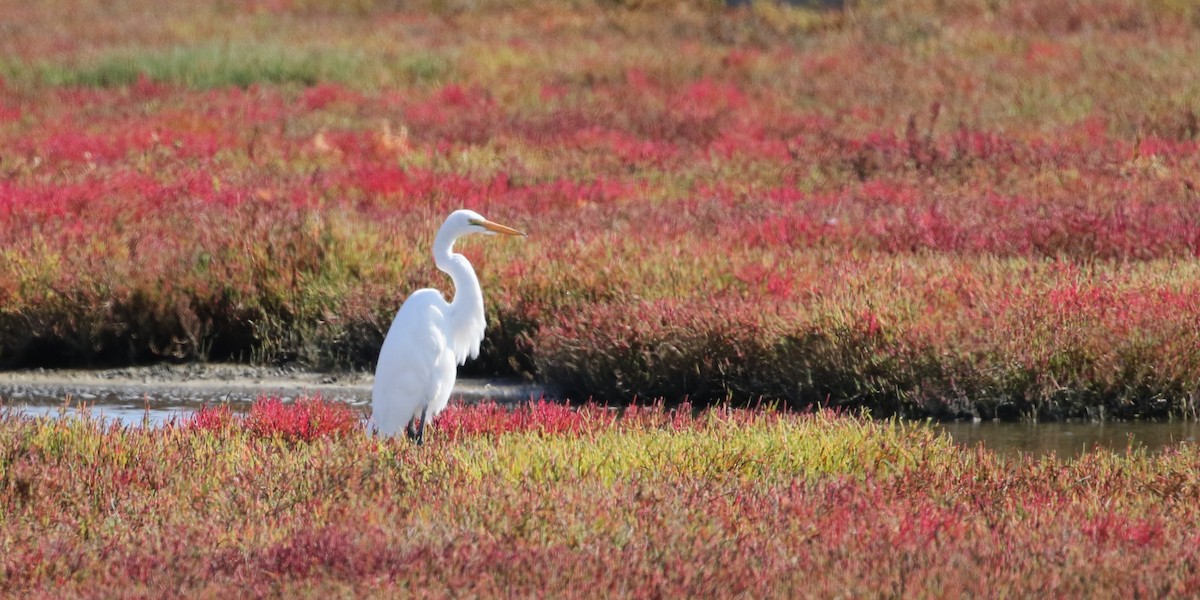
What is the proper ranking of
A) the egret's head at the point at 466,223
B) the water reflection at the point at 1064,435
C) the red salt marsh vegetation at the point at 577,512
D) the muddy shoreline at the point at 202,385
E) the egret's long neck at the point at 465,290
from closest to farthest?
the red salt marsh vegetation at the point at 577,512 → the egret's long neck at the point at 465,290 → the egret's head at the point at 466,223 → the water reflection at the point at 1064,435 → the muddy shoreline at the point at 202,385

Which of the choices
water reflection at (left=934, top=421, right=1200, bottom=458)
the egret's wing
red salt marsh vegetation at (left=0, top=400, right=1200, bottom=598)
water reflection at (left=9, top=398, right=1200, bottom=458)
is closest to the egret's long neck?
the egret's wing

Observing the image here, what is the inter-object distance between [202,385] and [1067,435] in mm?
5447

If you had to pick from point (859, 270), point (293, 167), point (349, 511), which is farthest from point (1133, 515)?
point (293, 167)

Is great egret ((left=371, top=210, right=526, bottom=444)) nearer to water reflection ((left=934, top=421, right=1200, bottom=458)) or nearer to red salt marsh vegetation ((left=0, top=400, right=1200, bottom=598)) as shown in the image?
red salt marsh vegetation ((left=0, top=400, right=1200, bottom=598))

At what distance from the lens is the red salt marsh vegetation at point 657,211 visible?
30.3 feet

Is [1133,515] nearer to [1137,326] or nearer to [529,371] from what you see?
[1137,326]

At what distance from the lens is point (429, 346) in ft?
24.3

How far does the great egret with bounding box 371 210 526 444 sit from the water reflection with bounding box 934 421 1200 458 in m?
2.57

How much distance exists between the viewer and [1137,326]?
352 inches

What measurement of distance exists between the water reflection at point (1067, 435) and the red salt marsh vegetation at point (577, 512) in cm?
123

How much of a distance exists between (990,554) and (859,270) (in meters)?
5.78

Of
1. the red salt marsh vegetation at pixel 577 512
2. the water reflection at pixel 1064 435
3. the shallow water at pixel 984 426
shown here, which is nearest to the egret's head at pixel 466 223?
the red salt marsh vegetation at pixel 577 512

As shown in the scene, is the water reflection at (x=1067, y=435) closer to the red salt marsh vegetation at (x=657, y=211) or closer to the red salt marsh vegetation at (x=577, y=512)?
the red salt marsh vegetation at (x=657, y=211)

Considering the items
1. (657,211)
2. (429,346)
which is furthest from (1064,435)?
(657,211)
